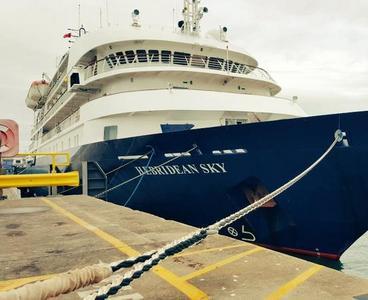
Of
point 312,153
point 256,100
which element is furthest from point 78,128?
point 312,153

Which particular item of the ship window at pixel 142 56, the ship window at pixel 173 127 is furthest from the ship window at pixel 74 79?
the ship window at pixel 173 127

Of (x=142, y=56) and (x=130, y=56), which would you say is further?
(x=130, y=56)

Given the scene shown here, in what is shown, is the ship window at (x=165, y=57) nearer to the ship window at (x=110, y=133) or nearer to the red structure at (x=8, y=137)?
the ship window at (x=110, y=133)

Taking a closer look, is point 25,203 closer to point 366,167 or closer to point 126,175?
point 126,175

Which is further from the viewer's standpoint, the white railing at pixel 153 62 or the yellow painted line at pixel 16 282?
the white railing at pixel 153 62

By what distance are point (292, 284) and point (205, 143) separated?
20.2 ft

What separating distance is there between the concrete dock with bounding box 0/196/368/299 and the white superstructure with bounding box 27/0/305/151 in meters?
5.91

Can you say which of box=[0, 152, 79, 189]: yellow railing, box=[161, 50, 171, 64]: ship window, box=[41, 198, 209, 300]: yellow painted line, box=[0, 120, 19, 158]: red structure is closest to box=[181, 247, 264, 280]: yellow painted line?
box=[41, 198, 209, 300]: yellow painted line

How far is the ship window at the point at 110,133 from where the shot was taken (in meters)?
12.9

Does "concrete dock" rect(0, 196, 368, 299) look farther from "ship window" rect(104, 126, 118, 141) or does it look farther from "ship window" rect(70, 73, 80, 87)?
"ship window" rect(70, 73, 80, 87)

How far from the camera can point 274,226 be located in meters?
9.23

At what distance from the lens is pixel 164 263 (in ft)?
13.9

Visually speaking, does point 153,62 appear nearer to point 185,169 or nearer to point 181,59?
point 181,59

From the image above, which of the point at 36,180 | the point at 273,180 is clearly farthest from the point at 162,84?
the point at 273,180
